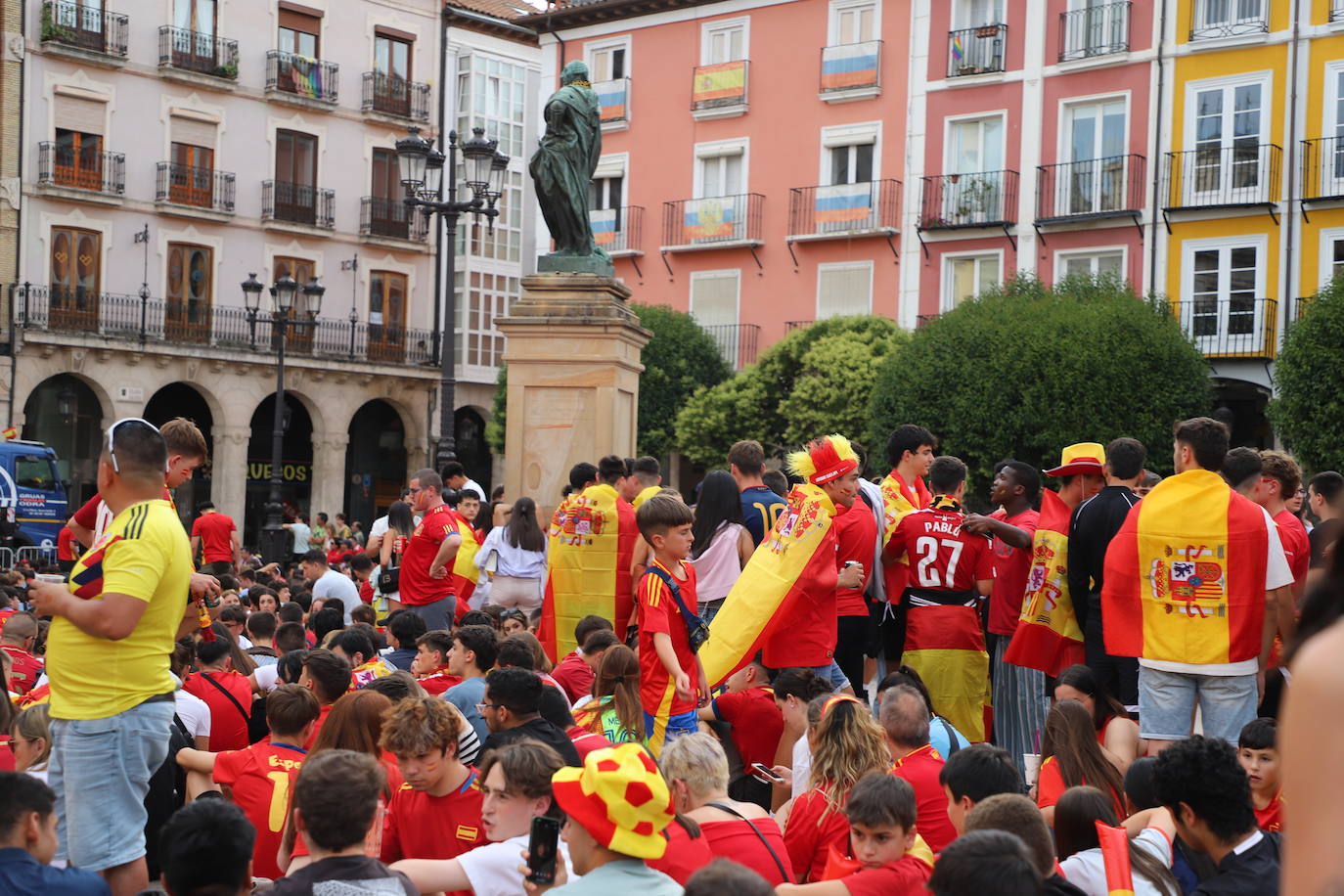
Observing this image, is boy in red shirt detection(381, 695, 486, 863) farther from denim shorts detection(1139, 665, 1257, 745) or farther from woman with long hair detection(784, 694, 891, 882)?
denim shorts detection(1139, 665, 1257, 745)

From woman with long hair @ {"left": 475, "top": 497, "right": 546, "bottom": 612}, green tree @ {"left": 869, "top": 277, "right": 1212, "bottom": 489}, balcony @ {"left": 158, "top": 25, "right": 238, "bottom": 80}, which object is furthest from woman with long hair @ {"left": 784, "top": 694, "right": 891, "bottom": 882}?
balcony @ {"left": 158, "top": 25, "right": 238, "bottom": 80}

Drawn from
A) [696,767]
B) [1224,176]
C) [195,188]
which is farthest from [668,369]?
[696,767]

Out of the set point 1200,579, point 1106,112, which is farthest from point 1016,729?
point 1106,112

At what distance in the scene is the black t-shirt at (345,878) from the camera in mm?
4078

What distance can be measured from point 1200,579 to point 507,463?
9.18 meters

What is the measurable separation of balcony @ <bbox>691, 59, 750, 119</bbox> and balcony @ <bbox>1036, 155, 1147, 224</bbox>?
27.4ft

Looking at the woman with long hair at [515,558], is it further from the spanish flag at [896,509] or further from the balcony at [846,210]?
the balcony at [846,210]

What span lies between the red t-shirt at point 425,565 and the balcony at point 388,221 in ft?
106

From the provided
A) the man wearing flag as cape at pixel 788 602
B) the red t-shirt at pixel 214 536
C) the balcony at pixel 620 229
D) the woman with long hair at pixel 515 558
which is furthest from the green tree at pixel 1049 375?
the man wearing flag as cape at pixel 788 602

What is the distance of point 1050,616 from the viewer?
899cm

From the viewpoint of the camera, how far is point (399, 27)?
45.0 metres

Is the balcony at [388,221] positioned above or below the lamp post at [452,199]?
above

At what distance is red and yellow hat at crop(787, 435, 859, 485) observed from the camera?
9094 millimetres

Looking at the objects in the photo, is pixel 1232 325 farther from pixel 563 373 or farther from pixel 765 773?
pixel 765 773
